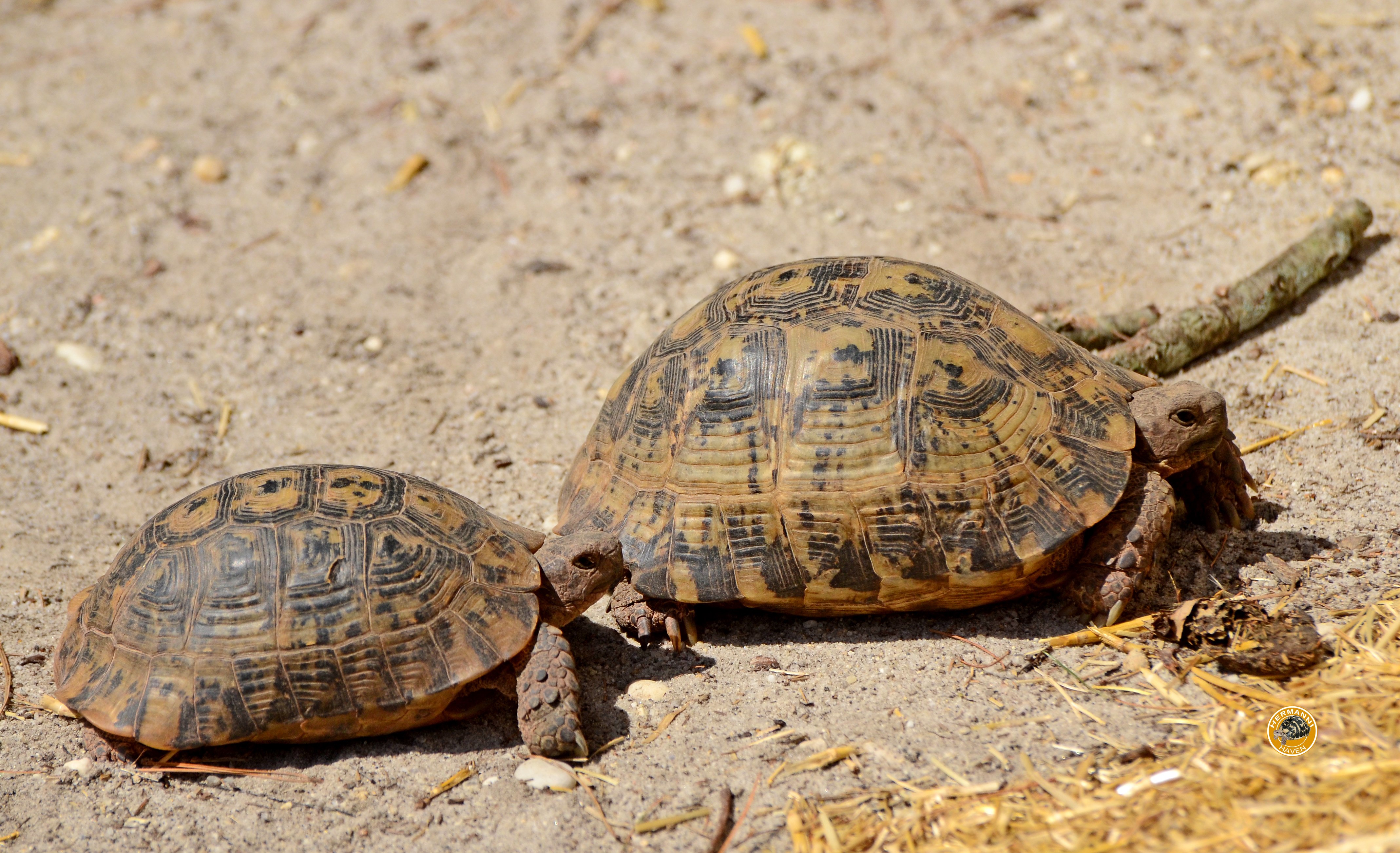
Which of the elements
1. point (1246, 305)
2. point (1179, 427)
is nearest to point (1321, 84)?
point (1246, 305)

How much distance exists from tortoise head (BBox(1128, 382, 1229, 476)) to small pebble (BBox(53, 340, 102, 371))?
5720 mm

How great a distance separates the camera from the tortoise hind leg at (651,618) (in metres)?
3.81

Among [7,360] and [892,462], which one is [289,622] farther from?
[7,360]

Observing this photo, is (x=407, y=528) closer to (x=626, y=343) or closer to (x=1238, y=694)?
(x=626, y=343)

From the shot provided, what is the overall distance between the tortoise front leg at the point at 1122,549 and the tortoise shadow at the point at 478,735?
1.45m

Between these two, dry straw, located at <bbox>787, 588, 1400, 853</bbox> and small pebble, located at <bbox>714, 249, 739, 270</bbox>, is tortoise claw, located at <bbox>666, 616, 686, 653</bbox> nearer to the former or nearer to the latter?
dry straw, located at <bbox>787, 588, 1400, 853</bbox>

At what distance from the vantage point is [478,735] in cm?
359

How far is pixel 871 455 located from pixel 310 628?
2059 millimetres

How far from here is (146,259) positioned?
6473 millimetres

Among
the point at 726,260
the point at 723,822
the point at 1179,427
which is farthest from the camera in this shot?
the point at 726,260

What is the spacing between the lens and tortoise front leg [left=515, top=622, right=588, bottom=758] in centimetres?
332

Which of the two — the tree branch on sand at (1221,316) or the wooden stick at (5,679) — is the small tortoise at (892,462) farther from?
the wooden stick at (5,679)

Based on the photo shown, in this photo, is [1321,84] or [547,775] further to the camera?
[1321,84]

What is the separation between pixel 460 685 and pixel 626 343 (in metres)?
2.72
